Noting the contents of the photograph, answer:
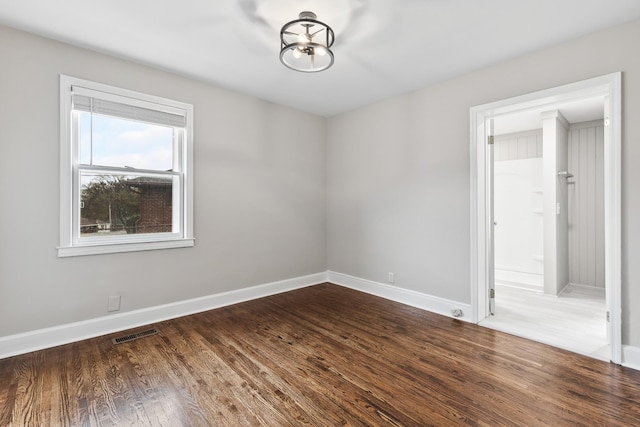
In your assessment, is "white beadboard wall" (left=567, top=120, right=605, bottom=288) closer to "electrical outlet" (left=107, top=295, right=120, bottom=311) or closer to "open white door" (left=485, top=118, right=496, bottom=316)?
"open white door" (left=485, top=118, right=496, bottom=316)

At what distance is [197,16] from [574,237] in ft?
18.2

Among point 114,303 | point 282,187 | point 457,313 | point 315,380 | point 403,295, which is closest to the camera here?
point 315,380

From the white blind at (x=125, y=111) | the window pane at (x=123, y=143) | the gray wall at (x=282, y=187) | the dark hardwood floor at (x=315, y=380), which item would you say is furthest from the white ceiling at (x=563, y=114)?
the window pane at (x=123, y=143)

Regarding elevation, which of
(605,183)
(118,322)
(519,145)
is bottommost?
(118,322)

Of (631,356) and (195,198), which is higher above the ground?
(195,198)

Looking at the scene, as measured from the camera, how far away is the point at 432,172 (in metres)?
3.46

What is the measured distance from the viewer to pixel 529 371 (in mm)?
2186

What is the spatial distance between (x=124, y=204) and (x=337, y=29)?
2.59 metres

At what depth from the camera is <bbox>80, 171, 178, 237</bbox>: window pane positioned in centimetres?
279

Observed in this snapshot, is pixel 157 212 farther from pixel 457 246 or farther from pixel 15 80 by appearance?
pixel 457 246

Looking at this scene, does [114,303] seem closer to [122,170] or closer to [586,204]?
[122,170]

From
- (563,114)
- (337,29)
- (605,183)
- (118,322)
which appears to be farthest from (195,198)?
(563,114)

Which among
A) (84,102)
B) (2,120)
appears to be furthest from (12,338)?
(84,102)

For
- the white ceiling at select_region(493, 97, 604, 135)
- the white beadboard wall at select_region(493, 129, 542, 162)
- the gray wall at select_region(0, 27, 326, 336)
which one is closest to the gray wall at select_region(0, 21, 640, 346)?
the gray wall at select_region(0, 27, 326, 336)
